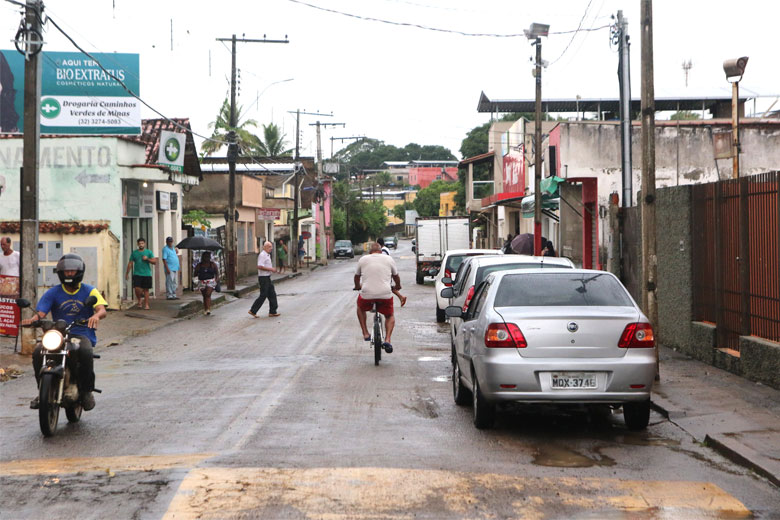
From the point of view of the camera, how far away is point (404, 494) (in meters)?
6.19

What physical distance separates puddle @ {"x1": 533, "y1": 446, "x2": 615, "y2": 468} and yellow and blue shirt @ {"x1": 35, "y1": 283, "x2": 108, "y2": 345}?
4.45 m

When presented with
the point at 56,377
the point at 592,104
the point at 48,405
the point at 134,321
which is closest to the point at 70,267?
the point at 56,377

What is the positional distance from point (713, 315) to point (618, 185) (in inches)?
561

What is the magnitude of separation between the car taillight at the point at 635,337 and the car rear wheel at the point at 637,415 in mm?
601

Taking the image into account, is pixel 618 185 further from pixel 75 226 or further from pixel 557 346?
pixel 557 346

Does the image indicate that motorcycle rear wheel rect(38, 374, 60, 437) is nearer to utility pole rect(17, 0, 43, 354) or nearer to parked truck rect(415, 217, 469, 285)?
utility pole rect(17, 0, 43, 354)

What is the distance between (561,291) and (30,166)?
10.3 metres

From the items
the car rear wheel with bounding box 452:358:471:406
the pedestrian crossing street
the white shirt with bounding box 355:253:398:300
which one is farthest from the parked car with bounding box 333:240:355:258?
the pedestrian crossing street

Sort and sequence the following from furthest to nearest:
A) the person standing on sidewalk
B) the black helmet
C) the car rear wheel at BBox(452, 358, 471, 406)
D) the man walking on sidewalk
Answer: the person standing on sidewalk
the man walking on sidewalk
the car rear wheel at BBox(452, 358, 471, 406)
the black helmet

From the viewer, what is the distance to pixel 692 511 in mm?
5953

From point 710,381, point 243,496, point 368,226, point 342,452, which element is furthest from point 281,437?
point 368,226

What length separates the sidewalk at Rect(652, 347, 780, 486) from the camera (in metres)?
7.54

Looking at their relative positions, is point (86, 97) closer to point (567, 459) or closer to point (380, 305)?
point (380, 305)

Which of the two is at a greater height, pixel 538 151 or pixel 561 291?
pixel 538 151
